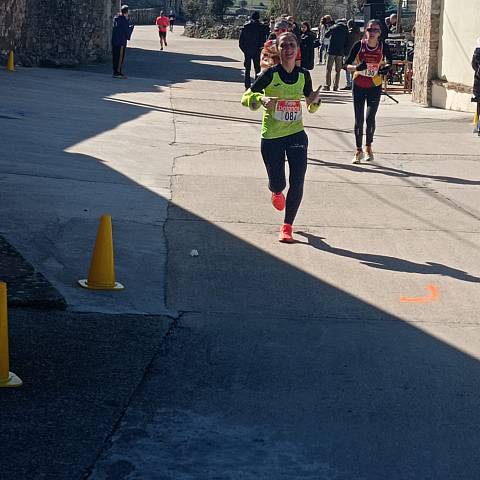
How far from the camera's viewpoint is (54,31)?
28.9 m

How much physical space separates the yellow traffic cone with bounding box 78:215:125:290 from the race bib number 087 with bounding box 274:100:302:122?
96.8 inches

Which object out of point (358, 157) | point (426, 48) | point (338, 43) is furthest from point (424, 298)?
point (338, 43)

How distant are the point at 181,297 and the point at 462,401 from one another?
2632 millimetres

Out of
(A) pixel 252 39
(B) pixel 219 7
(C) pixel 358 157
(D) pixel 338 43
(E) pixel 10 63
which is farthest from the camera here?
(B) pixel 219 7

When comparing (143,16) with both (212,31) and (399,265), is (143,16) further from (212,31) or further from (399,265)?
(399,265)

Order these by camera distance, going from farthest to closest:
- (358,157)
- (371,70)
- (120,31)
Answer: (120,31) → (358,157) → (371,70)

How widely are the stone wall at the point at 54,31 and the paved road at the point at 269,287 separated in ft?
30.4

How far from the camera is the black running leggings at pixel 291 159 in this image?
9812mm

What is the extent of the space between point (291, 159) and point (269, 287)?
190cm

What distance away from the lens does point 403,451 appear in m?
5.18

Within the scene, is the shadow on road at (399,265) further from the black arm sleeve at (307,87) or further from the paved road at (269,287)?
the black arm sleeve at (307,87)

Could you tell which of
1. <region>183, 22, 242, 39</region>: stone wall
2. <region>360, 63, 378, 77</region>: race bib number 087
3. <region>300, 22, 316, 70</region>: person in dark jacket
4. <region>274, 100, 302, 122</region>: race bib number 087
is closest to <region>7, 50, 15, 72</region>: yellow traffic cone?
<region>300, 22, 316, 70</region>: person in dark jacket

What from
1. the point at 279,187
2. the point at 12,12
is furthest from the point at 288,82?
the point at 12,12

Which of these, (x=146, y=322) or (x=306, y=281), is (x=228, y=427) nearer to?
(x=146, y=322)
